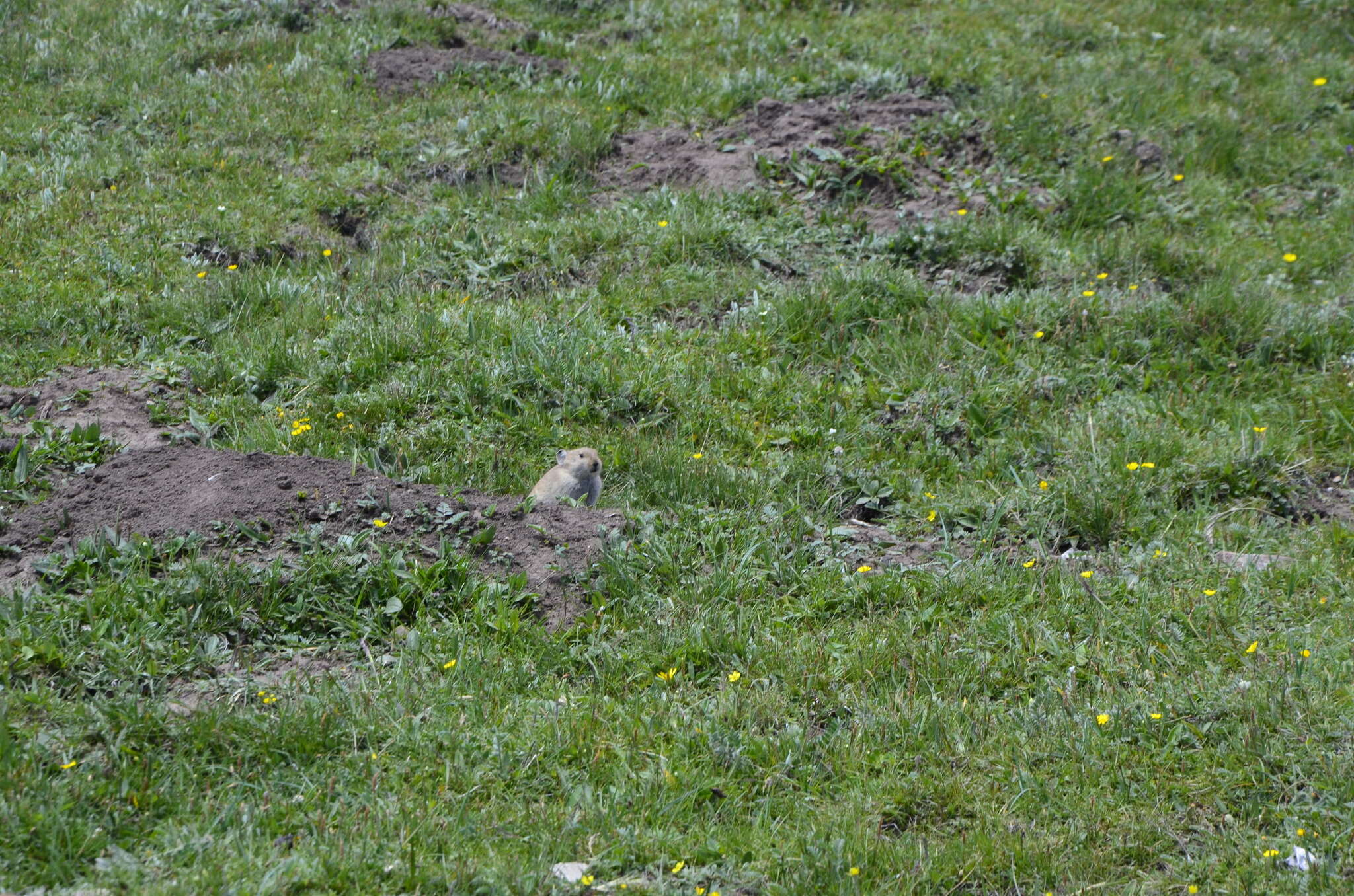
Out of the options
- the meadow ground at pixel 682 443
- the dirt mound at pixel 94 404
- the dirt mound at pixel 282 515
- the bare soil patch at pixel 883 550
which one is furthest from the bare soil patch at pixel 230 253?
the bare soil patch at pixel 883 550

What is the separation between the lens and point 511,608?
512cm

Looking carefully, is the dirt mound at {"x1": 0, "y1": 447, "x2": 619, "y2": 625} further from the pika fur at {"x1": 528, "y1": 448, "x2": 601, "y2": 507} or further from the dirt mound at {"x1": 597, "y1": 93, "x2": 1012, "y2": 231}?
the dirt mound at {"x1": 597, "y1": 93, "x2": 1012, "y2": 231}

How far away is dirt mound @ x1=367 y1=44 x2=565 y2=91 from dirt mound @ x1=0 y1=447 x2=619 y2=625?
608 cm

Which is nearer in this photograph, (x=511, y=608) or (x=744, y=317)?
(x=511, y=608)

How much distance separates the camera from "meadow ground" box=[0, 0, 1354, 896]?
405 cm

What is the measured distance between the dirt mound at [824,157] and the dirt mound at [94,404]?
14.1 ft

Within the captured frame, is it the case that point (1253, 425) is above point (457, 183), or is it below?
below

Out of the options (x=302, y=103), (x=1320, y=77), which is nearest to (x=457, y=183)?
(x=302, y=103)

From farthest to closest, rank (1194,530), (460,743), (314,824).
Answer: (1194,530), (460,743), (314,824)

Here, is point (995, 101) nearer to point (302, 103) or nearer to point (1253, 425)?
point (1253, 425)

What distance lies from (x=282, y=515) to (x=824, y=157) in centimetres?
589

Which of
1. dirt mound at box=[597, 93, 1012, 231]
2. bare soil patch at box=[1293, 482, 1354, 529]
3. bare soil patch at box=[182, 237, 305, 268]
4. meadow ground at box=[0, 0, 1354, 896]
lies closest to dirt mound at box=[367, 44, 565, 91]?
meadow ground at box=[0, 0, 1354, 896]

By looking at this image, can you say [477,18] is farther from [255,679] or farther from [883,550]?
[255,679]

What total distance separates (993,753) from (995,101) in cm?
777
